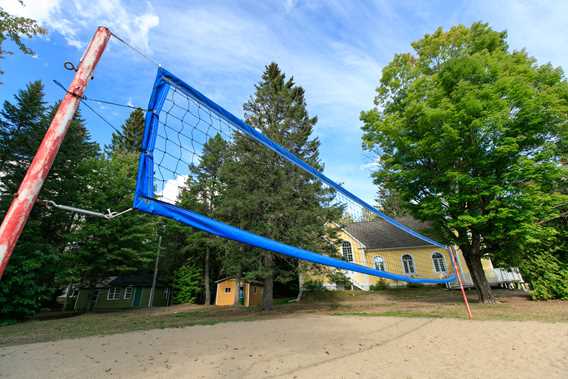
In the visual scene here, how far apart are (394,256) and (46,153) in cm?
2360

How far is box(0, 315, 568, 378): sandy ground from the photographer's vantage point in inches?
150

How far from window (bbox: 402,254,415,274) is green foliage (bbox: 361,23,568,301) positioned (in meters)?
9.52

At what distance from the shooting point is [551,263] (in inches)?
459

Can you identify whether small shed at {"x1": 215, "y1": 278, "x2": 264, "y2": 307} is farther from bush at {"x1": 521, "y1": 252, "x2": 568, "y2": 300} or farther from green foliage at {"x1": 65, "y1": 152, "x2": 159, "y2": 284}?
bush at {"x1": 521, "y1": 252, "x2": 568, "y2": 300}

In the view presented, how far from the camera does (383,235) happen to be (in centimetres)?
2377

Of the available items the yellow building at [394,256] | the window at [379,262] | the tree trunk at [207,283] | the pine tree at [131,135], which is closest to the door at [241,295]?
the tree trunk at [207,283]

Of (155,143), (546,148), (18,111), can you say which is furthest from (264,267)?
(18,111)

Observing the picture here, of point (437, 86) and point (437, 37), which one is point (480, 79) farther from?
point (437, 37)

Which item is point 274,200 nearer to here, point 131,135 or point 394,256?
point 394,256

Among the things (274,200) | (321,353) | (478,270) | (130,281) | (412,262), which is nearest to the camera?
(321,353)

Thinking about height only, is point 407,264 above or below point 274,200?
below

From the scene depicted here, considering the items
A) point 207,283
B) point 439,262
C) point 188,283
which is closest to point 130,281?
point 188,283

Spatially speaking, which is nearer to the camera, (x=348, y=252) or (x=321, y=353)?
(x=321, y=353)

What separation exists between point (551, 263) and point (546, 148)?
5.66 meters
